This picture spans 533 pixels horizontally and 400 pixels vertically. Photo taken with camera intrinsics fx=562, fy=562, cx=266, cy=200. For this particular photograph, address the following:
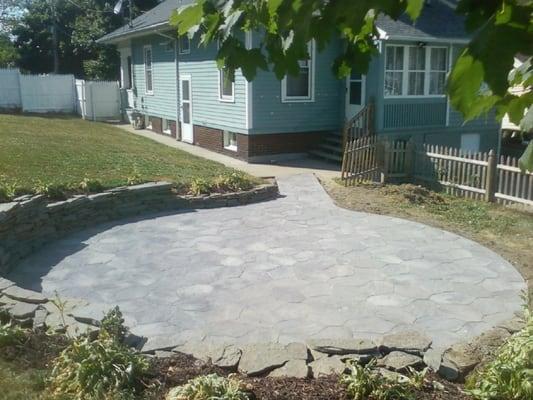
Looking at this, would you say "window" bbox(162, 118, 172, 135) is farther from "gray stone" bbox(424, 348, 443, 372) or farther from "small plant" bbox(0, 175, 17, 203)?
"gray stone" bbox(424, 348, 443, 372)

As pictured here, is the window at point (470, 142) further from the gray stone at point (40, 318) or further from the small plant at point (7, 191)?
the gray stone at point (40, 318)

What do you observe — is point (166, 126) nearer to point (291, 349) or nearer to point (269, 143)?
point (269, 143)

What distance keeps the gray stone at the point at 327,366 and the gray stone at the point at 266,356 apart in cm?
12

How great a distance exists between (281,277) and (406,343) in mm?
2455

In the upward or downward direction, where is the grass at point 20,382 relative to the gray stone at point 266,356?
upward

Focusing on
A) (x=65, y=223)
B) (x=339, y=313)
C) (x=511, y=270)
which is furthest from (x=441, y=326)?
(x=65, y=223)

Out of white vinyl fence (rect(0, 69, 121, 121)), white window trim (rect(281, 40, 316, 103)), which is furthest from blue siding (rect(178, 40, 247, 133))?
white vinyl fence (rect(0, 69, 121, 121))

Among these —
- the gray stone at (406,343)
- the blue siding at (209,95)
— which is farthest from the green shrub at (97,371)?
the blue siding at (209,95)

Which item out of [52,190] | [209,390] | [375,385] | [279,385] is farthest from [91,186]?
[375,385]

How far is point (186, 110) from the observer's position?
19.5m

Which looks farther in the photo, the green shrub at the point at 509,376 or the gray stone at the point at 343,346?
the gray stone at the point at 343,346

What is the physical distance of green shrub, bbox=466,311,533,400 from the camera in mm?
3451

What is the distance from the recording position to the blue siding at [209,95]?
15.4 m

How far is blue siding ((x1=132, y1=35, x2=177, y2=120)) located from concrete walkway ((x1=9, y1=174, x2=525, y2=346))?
11.7 meters
